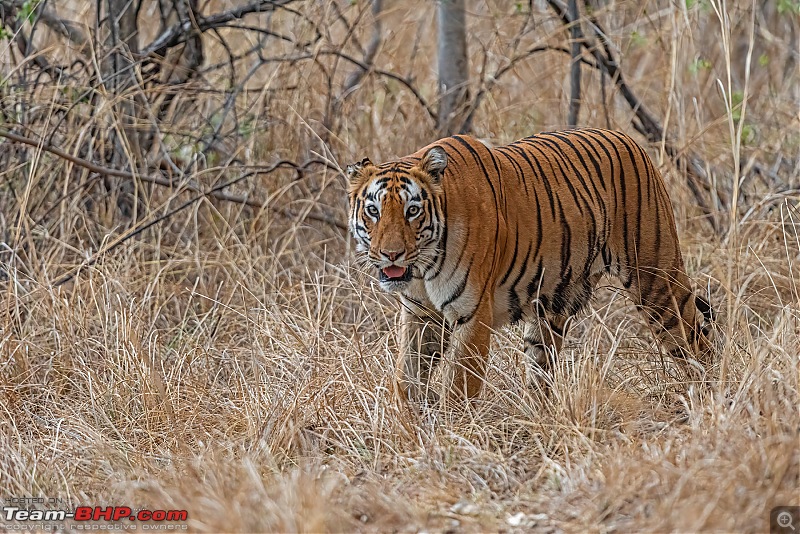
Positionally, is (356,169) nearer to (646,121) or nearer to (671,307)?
(671,307)

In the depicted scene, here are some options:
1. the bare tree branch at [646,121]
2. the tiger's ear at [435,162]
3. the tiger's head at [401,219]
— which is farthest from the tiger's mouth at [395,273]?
the bare tree branch at [646,121]

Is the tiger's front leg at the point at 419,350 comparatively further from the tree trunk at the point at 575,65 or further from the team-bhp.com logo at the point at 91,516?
the tree trunk at the point at 575,65

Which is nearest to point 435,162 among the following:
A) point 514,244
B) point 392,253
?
point 392,253

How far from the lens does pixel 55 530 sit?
338cm

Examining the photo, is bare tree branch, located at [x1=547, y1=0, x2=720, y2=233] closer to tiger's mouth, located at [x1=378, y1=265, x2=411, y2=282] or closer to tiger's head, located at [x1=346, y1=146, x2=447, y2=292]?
tiger's head, located at [x1=346, y1=146, x2=447, y2=292]

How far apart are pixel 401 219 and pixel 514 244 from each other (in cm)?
67

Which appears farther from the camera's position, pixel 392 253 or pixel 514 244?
pixel 514 244

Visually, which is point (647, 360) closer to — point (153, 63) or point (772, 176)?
point (772, 176)

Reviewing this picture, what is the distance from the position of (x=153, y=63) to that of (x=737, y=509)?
16.5 ft

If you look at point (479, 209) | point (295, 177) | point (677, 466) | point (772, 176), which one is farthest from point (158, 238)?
point (772, 176)

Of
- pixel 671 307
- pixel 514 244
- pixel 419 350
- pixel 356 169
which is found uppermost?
pixel 356 169

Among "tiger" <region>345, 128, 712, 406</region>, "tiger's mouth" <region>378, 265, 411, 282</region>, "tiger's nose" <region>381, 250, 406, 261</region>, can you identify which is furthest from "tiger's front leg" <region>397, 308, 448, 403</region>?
"tiger's nose" <region>381, 250, 406, 261</region>

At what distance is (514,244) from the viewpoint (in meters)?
4.32

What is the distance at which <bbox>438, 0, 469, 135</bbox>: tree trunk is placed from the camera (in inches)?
264
